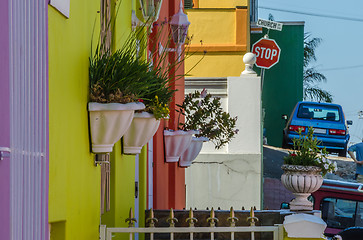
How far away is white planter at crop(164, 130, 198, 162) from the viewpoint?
9.98 meters

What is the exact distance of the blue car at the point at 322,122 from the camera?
76.5ft

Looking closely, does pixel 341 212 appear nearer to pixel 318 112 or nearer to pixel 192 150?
pixel 192 150

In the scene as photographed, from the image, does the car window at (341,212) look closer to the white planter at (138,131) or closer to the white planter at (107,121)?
the white planter at (138,131)

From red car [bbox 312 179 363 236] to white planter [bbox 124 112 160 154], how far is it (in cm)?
759

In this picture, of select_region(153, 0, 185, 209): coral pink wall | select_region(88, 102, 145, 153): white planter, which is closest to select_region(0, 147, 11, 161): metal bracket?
select_region(88, 102, 145, 153): white planter

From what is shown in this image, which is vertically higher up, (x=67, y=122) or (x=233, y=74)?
(x=233, y=74)

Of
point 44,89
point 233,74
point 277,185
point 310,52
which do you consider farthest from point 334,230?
point 310,52

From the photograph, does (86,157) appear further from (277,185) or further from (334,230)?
(277,185)

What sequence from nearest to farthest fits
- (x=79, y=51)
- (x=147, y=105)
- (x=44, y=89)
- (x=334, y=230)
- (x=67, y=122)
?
(x=44, y=89) → (x=67, y=122) → (x=79, y=51) → (x=147, y=105) → (x=334, y=230)

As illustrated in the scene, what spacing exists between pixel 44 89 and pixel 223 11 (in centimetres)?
1578

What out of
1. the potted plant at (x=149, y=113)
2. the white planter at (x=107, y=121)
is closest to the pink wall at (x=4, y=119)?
the white planter at (x=107, y=121)

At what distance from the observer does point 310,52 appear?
38750 mm

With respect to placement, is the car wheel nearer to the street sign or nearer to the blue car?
the blue car

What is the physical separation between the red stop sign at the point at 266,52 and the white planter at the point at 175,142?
17.3m
